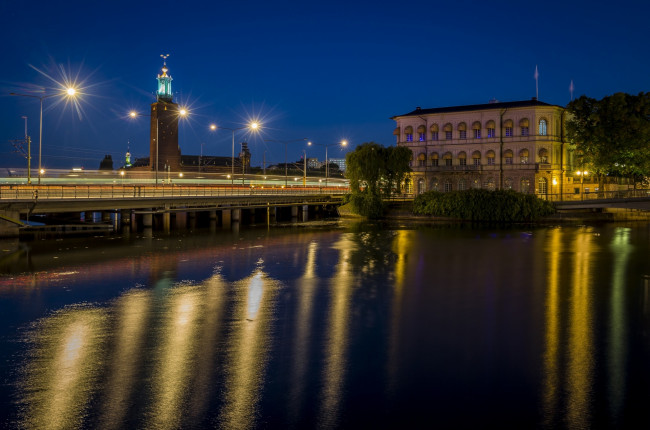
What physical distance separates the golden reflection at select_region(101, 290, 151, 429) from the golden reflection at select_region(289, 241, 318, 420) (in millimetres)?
3239

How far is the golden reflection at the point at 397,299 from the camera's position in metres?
13.6

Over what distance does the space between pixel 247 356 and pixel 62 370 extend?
13.7 feet

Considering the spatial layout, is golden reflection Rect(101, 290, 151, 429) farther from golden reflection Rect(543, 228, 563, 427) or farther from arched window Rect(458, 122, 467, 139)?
arched window Rect(458, 122, 467, 139)

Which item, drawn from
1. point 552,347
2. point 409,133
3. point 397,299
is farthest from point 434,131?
point 552,347

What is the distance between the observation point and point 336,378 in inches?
501

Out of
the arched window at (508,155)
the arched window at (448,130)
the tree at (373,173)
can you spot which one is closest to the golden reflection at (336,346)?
the tree at (373,173)

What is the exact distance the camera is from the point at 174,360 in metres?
13.8

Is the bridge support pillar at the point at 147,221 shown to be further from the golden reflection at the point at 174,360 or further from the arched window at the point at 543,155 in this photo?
the arched window at the point at 543,155

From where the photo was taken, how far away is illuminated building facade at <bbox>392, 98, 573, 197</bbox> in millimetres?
82062

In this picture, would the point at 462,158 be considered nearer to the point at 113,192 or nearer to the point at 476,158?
the point at 476,158

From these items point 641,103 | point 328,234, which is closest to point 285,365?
point 328,234

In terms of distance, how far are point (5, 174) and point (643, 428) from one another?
69902 mm

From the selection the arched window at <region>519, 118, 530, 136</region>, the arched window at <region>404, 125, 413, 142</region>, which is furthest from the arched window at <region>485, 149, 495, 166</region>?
the arched window at <region>404, 125, 413, 142</region>

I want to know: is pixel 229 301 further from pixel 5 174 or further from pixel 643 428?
pixel 5 174
